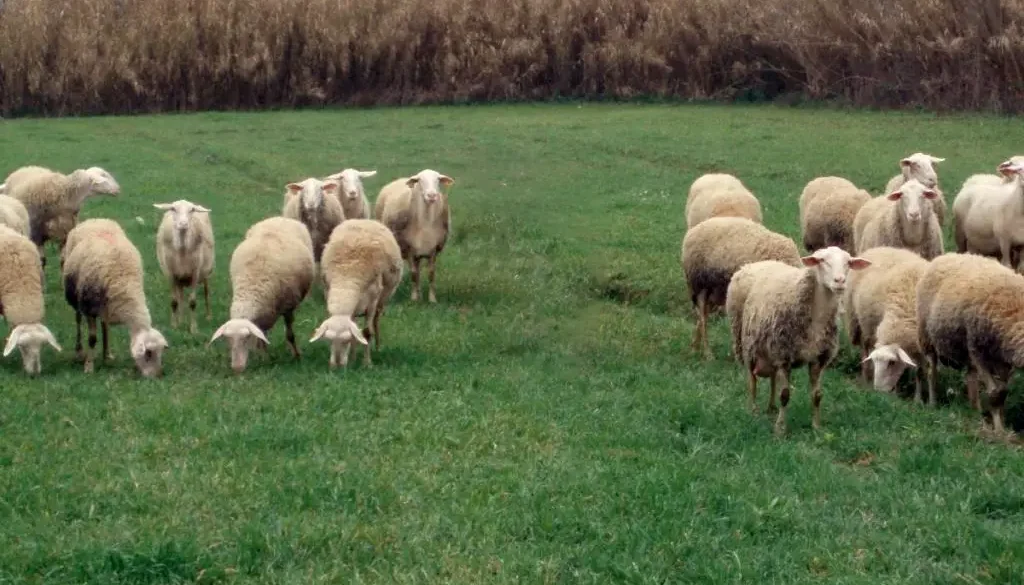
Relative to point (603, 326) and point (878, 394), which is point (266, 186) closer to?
point (603, 326)

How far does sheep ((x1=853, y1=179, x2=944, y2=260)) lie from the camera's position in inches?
461

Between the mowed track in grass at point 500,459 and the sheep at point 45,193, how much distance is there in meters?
0.50

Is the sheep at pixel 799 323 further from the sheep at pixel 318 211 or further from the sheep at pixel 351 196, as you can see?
the sheep at pixel 351 196

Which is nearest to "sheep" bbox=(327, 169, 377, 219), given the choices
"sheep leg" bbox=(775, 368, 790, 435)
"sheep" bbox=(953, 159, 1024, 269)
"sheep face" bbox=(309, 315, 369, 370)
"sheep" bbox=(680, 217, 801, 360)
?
"sheep face" bbox=(309, 315, 369, 370)

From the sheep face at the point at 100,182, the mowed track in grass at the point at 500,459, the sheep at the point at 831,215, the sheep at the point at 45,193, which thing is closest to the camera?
the mowed track in grass at the point at 500,459

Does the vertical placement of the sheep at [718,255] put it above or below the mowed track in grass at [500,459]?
above

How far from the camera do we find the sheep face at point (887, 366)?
31.1 ft

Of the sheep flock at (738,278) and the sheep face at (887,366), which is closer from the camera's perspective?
the sheep flock at (738,278)

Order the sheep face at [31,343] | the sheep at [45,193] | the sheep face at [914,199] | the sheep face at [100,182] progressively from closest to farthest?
the sheep face at [31,343], the sheep face at [914,199], the sheep at [45,193], the sheep face at [100,182]

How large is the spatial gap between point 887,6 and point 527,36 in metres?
10.3

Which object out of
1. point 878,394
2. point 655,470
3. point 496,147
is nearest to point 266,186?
point 496,147

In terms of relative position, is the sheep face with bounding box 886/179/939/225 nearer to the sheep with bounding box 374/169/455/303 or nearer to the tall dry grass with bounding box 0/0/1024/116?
the sheep with bounding box 374/169/455/303

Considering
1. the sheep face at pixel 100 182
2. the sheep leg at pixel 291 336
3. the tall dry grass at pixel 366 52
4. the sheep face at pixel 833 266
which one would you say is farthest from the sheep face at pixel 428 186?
the tall dry grass at pixel 366 52

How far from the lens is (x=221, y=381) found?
9.61 meters
